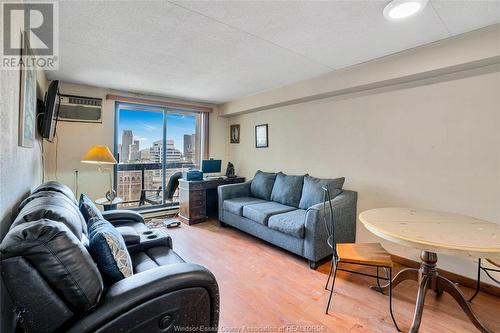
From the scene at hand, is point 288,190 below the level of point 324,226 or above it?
above

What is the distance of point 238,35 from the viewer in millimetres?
2105

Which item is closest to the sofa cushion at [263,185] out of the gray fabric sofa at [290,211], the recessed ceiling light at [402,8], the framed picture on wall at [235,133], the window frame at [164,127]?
the gray fabric sofa at [290,211]

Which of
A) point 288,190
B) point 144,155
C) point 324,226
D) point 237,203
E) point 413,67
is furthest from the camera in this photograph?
point 144,155

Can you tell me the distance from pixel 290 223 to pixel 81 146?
10.8 ft

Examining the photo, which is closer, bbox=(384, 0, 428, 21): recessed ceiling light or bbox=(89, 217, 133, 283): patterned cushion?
bbox=(89, 217, 133, 283): patterned cushion

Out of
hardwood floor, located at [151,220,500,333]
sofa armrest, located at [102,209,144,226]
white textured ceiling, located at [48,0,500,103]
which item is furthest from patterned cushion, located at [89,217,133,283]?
white textured ceiling, located at [48,0,500,103]

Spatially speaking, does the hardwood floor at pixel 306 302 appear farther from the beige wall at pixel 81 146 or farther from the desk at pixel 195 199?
the beige wall at pixel 81 146

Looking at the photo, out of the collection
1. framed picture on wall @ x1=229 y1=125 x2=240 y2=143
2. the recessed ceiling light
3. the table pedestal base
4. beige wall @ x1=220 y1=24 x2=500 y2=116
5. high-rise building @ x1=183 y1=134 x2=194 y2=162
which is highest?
the recessed ceiling light

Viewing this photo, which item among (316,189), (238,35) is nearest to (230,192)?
(316,189)

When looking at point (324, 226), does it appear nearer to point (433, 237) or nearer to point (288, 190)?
point (288, 190)

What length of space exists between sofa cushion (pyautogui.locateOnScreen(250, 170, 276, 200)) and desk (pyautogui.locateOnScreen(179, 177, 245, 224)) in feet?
2.35

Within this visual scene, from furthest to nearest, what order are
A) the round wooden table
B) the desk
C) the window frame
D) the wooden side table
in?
the desk, the window frame, the wooden side table, the round wooden table

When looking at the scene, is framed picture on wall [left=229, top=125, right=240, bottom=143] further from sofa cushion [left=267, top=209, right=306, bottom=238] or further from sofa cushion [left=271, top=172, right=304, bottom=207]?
sofa cushion [left=267, top=209, right=306, bottom=238]

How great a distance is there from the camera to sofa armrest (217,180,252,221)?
13.0ft
